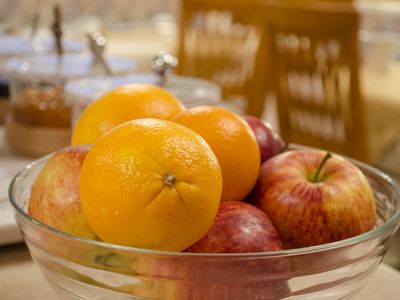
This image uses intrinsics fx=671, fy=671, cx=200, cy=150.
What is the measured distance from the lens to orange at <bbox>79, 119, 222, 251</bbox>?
14.4 inches

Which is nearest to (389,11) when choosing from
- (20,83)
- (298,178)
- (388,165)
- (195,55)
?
(195,55)

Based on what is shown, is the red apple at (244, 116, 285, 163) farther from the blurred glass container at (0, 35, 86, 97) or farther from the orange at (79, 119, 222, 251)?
the blurred glass container at (0, 35, 86, 97)

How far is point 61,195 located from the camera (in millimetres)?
425

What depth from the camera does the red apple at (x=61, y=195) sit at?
1.37ft

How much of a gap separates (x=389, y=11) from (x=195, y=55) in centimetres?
118

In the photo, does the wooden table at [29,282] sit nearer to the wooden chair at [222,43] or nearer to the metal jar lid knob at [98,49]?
the metal jar lid knob at [98,49]

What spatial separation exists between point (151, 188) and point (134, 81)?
0.45 m

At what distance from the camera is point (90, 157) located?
1.30ft

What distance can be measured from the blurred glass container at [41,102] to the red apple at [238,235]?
0.49m

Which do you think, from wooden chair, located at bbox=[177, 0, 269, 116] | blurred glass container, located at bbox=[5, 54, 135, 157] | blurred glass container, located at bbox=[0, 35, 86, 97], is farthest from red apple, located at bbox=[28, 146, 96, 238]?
wooden chair, located at bbox=[177, 0, 269, 116]

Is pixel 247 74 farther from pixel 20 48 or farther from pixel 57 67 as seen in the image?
pixel 57 67

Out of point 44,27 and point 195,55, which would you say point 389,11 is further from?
point 44,27

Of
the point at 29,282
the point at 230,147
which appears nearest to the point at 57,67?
the point at 29,282

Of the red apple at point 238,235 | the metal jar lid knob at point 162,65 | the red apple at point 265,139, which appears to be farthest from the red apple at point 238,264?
the metal jar lid knob at point 162,65
